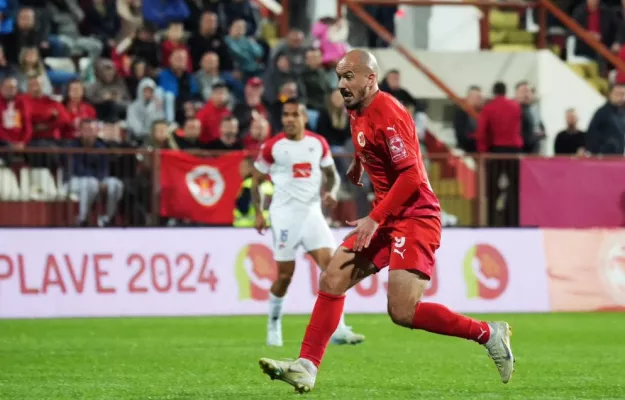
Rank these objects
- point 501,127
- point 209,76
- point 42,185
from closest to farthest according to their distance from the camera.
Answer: point 42,185
point 501,127
point 209,76

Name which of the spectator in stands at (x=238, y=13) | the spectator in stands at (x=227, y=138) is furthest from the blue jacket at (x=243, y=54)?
the spectator in stands at (x=227, y=138)

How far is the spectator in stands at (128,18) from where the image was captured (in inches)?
890

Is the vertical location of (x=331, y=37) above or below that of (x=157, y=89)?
above

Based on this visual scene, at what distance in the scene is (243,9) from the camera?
2327cm

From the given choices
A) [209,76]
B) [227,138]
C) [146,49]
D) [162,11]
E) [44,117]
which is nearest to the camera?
[44,117]

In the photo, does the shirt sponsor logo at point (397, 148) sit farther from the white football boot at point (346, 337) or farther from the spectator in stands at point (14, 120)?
the spectator in stands at point (14, 120)

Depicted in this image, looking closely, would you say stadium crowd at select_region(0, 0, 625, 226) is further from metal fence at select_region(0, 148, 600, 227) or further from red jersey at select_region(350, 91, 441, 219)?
red jersey at select_region(350, 91, 441, 219)

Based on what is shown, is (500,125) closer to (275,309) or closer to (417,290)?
(275,309)

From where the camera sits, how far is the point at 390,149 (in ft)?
29.1

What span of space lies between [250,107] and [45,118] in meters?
3.24

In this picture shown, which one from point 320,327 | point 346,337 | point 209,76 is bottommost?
point 346,337

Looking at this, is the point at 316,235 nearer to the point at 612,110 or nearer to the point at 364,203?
the point at 364,203

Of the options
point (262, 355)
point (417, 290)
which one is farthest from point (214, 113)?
point (417, 290)

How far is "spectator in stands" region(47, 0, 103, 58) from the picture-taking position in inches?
856
